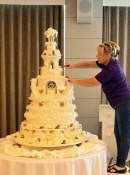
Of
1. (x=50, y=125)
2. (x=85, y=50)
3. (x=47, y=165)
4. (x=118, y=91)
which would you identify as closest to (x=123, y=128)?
(x=118, y=91)

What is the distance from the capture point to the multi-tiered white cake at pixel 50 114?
8.71 feet

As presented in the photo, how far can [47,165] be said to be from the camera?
240cm

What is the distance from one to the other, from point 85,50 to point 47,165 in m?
1.95

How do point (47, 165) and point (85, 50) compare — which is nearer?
point (47, 165)

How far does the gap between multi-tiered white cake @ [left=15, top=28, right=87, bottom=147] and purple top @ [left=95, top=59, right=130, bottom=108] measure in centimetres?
32

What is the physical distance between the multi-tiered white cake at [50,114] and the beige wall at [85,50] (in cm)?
112

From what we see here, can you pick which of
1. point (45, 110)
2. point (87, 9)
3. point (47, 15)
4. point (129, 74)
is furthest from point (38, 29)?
point (45, 110)

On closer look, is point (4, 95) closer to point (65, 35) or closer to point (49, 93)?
point (65, 35)

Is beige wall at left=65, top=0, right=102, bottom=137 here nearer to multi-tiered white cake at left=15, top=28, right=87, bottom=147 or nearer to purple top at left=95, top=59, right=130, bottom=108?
multi-tiered white cake at left=15, top=28, right=87, bottom=147

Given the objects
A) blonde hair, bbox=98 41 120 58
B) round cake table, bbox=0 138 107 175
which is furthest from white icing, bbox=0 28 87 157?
blonde hair, bbox=98 41 120 58

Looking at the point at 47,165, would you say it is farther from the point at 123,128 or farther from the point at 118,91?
the point at 118,91

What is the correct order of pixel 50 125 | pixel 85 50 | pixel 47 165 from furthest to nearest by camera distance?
pixel 85 50 < pixel 50 125 < pixel 47 165

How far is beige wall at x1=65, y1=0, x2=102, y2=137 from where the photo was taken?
398 centimetres

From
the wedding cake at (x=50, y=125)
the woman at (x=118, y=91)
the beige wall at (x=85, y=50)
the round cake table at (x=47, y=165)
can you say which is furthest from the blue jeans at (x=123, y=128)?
the beige wall at (x=85, y=50)
